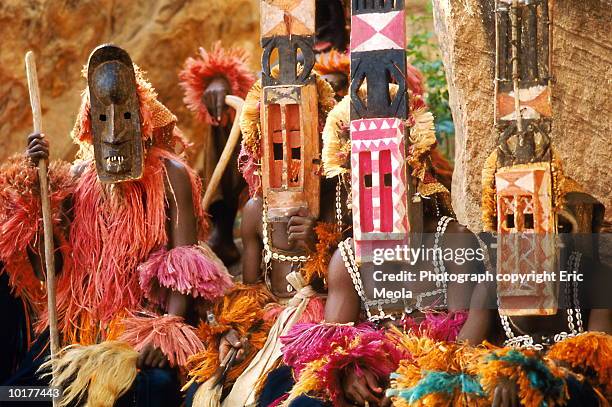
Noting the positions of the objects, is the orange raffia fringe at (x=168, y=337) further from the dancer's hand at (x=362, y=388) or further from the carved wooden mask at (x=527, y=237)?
the carved wooden mask at (x=527, y=237)

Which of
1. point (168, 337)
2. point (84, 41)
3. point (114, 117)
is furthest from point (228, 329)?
point (84, 41)

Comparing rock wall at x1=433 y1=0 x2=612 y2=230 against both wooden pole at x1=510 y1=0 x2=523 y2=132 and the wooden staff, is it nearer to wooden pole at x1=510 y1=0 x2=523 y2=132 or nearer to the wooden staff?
wooden pole at x1=510 y1=0 x2=523 y2=132

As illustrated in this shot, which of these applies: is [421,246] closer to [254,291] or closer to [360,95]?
[360,95]

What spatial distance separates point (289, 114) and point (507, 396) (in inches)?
57.4

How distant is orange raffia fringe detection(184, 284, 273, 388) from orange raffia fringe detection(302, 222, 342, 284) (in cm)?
29

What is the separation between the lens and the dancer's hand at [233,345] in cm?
514

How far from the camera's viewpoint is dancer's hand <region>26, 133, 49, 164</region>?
17.8 feet

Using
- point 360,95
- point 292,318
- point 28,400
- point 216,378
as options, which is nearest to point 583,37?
point 360,95

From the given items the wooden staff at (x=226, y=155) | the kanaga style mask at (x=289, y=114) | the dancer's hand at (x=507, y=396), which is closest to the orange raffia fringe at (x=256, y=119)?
the kanaga style mask at (x=289, y=114)

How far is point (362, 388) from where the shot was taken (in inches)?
177

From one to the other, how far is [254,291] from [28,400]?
0.95m

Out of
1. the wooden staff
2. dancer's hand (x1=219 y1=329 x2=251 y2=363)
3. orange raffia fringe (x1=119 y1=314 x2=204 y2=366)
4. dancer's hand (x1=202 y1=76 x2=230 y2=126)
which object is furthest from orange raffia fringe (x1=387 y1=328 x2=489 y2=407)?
dancer's hand (x1=202 y1=76 x2=230 y2=126)

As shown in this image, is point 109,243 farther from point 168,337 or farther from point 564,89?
point 564,89

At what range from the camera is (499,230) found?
176 inches
